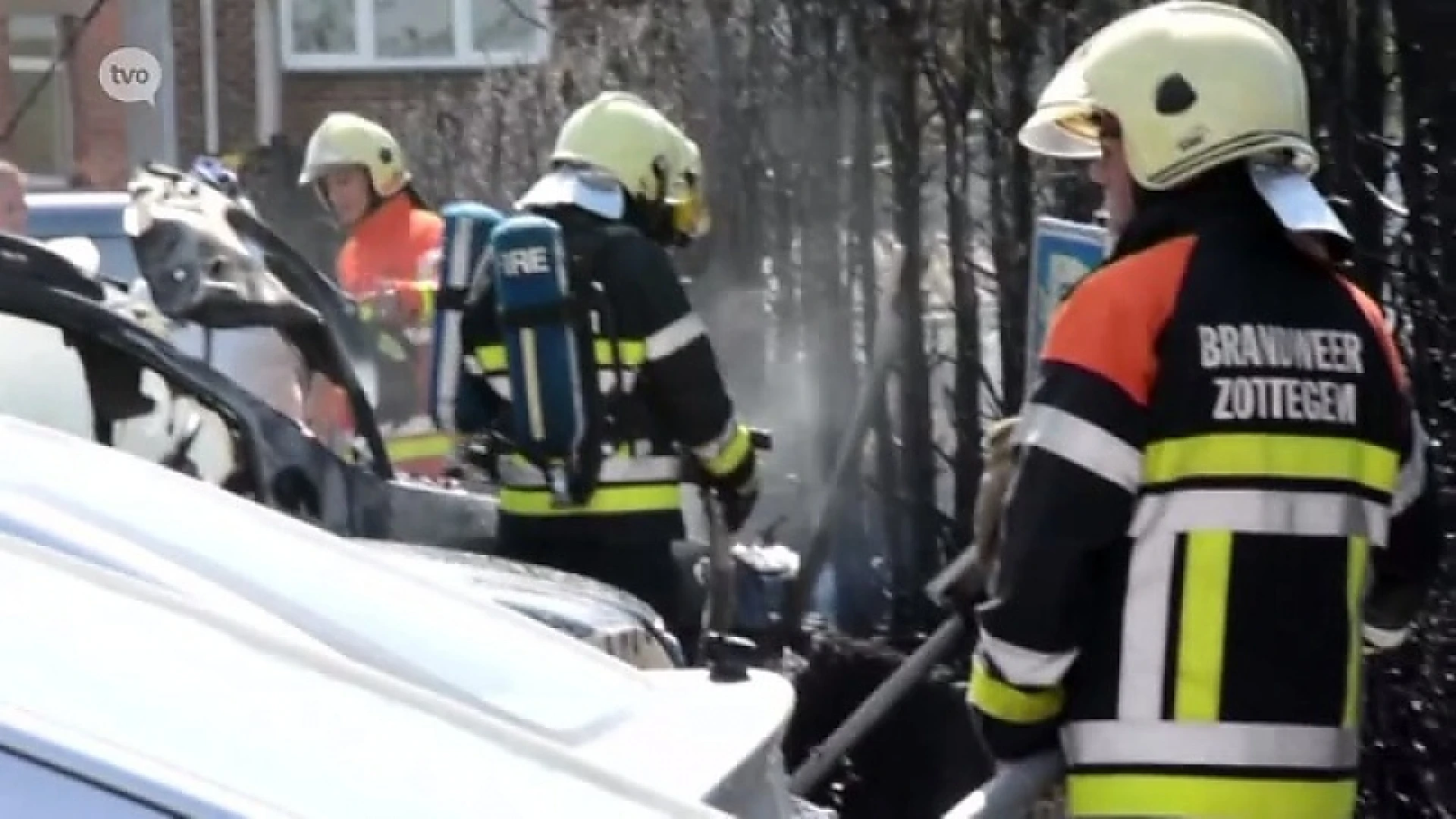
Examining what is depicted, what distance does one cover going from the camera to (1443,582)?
17.6 ft

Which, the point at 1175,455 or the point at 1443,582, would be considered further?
the point at 1443,582

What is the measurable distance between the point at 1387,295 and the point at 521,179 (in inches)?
330

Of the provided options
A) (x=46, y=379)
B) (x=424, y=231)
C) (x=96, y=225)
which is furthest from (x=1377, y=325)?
(x=96, y=225)

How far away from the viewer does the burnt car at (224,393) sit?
5.13m

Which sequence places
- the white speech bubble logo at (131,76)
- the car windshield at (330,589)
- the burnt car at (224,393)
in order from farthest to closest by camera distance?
the white speech bubble logo at (131,76)
the burnt car at (224,393)
the car windshield at (330,589)

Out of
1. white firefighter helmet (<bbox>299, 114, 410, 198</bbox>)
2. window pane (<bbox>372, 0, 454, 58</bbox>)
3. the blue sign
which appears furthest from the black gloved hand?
window pane (<bbox>372, 0, 454, 58</bbox>)

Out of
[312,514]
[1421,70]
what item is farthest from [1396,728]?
[312,514]

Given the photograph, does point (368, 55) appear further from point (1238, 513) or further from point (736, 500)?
point (1238, 513)

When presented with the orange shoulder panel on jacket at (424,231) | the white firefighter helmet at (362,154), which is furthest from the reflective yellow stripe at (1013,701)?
the white firefighter helmet at (362,154)

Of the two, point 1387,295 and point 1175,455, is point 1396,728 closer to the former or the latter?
point 1387,295

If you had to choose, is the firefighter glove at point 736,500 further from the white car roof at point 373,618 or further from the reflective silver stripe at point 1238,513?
the white car roof at point 373,618

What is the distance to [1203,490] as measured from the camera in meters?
3.87

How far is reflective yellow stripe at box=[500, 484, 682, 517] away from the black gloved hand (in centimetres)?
12

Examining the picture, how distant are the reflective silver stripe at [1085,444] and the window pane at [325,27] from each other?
2282cm
